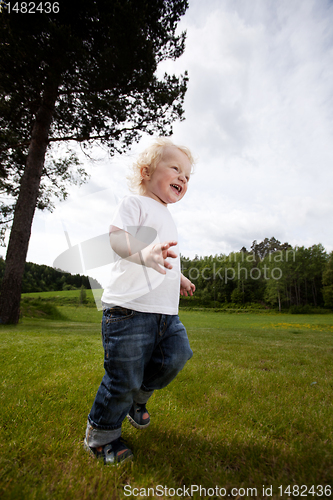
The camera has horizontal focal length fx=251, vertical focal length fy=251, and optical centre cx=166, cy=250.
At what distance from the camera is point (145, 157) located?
7.65 ft

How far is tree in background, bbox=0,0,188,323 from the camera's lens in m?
8.13

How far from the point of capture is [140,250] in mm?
1717

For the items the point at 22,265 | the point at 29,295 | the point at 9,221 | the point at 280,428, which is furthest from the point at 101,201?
the point at 29,295

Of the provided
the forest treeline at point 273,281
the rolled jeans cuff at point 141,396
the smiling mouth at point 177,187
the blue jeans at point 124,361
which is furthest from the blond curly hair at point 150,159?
the forest treeline at point 273,281

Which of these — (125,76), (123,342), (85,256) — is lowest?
(123,342)

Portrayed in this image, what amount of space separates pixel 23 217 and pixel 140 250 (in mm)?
9580

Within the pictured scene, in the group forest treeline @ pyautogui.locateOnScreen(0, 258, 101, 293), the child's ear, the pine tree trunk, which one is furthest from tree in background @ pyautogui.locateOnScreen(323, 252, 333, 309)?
the child's ear

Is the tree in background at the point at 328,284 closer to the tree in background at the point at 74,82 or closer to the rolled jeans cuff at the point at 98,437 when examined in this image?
the tree in background at the point at 74,82

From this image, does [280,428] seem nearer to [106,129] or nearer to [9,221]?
[106,129]

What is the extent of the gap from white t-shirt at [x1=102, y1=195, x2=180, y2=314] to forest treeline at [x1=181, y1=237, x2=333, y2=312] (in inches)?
1773

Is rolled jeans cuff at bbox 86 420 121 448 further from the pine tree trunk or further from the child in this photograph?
the pine tree trunk

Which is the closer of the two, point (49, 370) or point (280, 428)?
point (280, 428)

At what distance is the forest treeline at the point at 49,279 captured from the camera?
2.45m

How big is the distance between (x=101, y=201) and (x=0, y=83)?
1010 cm
